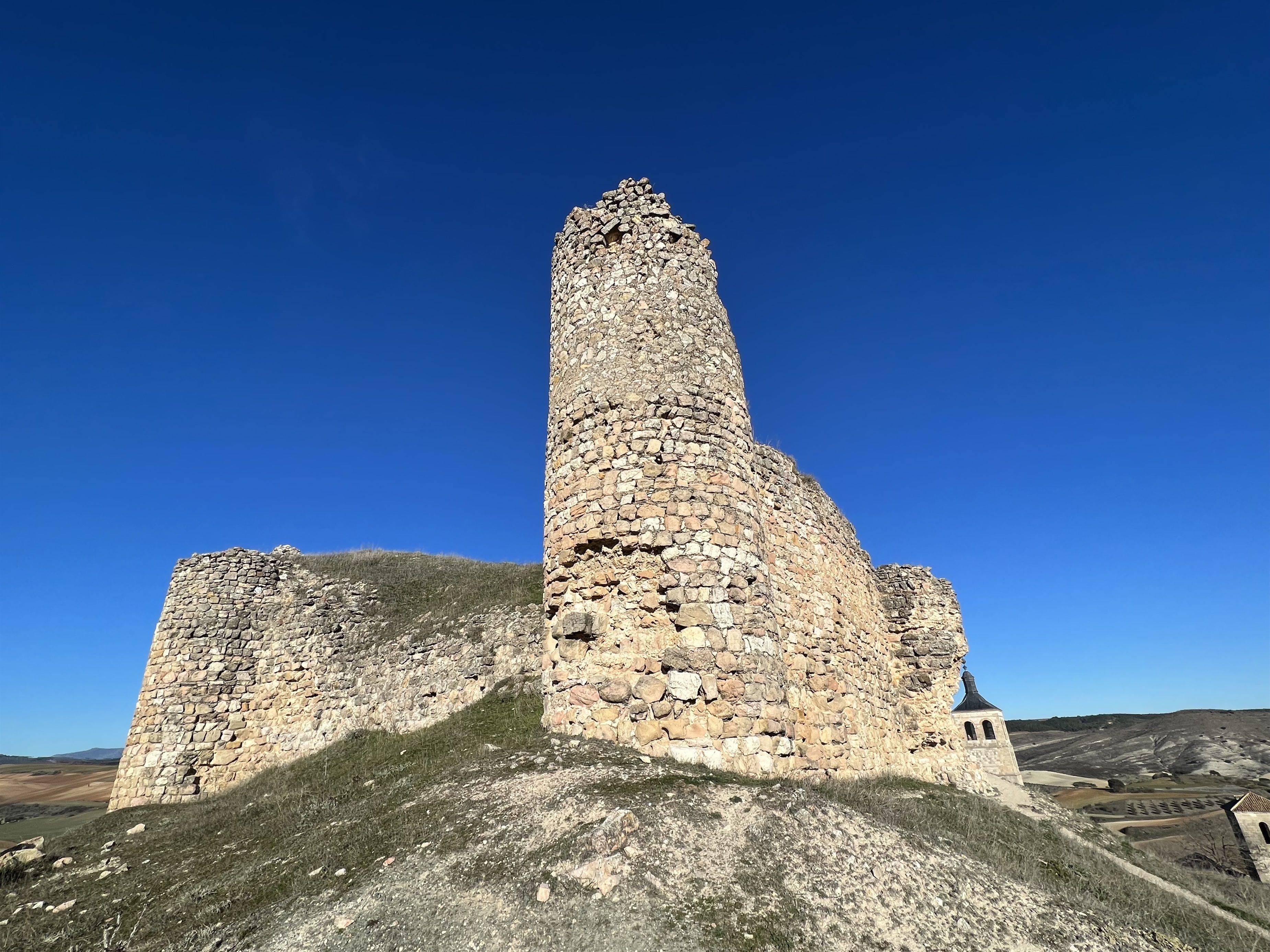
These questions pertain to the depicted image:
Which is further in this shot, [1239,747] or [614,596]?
[1239,747]

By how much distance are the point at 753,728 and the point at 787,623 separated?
2883mm

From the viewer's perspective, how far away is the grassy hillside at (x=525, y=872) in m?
3.82

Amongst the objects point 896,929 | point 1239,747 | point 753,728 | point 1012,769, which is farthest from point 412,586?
point 1239,747

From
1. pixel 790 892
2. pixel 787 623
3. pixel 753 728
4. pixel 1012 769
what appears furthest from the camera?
pixel 1012 769

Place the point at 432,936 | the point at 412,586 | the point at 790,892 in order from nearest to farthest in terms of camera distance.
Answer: the point at 432,936 → the point at 790,892 → the point at 412,586

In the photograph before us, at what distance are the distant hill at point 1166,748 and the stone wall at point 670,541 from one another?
6946 cm

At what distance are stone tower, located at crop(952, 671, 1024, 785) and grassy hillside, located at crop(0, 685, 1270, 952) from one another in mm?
17729

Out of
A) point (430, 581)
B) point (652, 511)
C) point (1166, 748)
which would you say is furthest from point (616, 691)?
point (1166, 748)

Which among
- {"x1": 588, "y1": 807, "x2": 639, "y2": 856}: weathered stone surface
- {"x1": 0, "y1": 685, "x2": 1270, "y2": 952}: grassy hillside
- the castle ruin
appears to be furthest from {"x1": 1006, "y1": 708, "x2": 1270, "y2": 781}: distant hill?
{"x1": 588, "y1": 807, "x2": 639, "y2": 856}: weathered stone surface

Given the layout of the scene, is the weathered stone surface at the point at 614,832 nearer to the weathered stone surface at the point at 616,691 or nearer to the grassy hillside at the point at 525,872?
the grassy hillside at the point at 525,872

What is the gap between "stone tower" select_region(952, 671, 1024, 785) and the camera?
24406 mm

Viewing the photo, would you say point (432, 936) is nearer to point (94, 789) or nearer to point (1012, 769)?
point (1012, 769)

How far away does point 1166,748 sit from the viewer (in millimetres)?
77188

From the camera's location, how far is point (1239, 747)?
72562 millimetres
